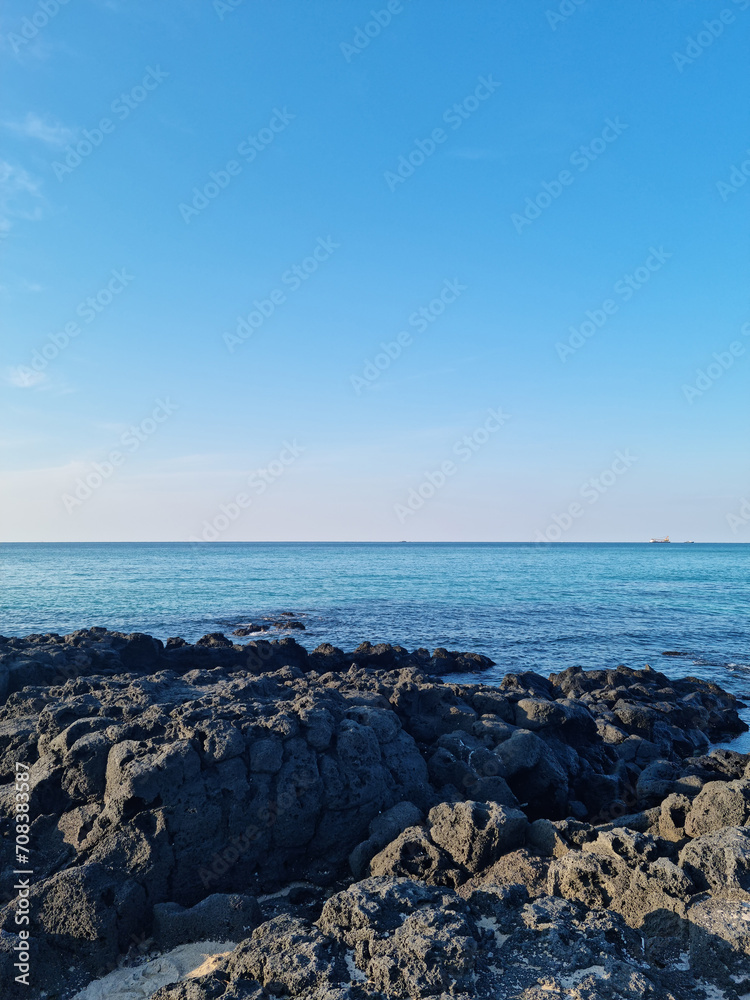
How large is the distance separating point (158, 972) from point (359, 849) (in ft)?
11.3

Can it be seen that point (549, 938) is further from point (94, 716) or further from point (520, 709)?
point (520, 709)

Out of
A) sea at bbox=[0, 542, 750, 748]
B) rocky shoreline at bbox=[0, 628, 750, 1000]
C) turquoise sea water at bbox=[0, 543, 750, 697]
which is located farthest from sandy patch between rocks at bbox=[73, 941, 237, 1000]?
turquoise sea water at bbox=[0, 543, 750, 697]

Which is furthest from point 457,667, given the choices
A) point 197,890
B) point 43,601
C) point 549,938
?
point 43,601

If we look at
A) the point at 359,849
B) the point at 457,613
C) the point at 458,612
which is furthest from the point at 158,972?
the point at 458,612

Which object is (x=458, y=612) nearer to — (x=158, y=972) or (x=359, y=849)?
(x=359, y=849)

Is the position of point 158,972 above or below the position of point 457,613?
above

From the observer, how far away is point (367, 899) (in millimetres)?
7367

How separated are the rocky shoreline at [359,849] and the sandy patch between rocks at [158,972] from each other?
14 centimetres

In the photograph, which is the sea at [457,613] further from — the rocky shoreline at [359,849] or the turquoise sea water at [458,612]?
the rocky shoreline at [359,849]

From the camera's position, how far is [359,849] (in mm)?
10117

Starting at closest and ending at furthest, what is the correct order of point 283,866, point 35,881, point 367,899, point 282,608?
point 367,899 < point 35,881 < point 283,866 < point 282,608

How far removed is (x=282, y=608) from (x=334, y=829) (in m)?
44.5

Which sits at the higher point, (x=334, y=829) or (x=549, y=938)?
(x=549, y=938)

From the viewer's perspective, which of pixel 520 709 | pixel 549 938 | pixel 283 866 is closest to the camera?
pixel 549 938
